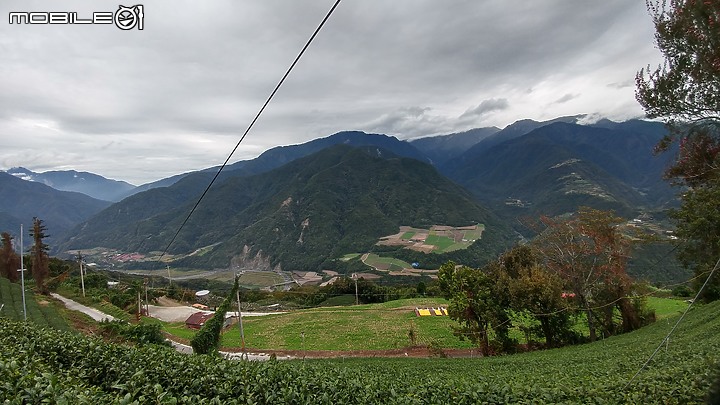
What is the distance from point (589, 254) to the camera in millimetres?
21781

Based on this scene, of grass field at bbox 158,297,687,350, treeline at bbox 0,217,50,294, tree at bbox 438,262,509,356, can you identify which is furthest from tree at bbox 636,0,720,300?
treeline at bbox 0,217,50,294

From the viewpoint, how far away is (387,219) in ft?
567

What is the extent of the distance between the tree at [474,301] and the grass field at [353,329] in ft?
13.6

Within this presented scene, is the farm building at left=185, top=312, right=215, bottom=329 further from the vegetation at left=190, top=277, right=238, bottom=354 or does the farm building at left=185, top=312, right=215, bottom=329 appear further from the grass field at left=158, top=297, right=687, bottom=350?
the vegetation at left=190, top=277, right=238, bottom=354

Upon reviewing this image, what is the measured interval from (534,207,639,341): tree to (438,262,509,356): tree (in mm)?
4145

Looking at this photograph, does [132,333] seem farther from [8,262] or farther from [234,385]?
[8,262]

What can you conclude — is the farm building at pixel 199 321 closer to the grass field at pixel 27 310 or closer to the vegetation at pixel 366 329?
the vegetation at pixel 366 329

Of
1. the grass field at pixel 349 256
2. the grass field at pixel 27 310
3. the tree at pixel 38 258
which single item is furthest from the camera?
the grass field at pixel 349 256

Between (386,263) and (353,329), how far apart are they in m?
89.2

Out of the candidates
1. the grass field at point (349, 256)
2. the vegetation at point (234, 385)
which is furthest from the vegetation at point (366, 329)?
the grass field at point (349, 256)

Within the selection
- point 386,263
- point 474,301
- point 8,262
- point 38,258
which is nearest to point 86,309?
point 38,258

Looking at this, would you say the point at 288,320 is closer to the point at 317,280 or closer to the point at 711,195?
the point at 711,195

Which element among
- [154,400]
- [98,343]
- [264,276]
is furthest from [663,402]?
[264,276]

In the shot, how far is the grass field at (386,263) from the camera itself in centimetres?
11828
